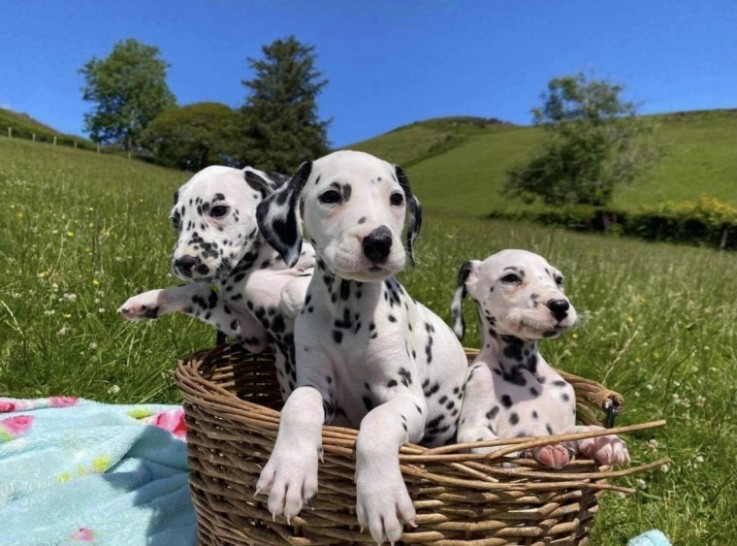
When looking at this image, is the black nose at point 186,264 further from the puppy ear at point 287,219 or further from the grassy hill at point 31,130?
the grassy hill at point 31,130

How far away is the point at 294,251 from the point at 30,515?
6.29ft

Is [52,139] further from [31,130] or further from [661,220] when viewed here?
[661,220]

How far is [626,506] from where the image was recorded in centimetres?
379

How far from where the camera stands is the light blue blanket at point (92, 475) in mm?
3182

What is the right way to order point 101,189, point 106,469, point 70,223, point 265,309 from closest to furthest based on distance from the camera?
point 265,309 → point 106,469 → point 70,223 → point 101,189

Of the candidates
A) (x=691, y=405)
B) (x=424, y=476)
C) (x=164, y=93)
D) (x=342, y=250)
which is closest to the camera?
(x=424, y=476)

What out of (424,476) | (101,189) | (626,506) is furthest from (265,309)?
(101,189)

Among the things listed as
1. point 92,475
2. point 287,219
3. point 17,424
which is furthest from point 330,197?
point 17,424

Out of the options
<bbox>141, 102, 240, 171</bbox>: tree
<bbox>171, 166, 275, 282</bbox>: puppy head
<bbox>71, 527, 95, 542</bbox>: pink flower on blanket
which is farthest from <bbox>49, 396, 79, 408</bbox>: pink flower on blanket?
<bbox>141, 102, 240, 171</bbox>: tree

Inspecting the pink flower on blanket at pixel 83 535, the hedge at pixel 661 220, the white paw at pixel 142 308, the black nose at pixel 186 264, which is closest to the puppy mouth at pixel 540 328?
the black nose at pixel 186 264

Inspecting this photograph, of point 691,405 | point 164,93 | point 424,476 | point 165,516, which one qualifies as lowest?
point 165,516

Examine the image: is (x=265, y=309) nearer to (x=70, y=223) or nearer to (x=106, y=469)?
(x=106, y=469)

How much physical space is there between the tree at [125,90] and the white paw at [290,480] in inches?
2882

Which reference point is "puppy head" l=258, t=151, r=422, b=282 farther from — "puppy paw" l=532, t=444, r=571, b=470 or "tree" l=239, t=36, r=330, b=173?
"tree" l=239, t=36, r=330, b=173
